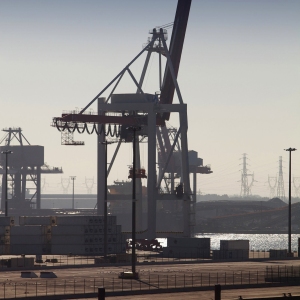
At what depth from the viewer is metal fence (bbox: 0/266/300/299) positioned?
68.3 meters

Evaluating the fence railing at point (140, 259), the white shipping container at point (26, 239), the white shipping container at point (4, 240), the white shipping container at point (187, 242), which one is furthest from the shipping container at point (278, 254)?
the white shipping container at point (4, 240)

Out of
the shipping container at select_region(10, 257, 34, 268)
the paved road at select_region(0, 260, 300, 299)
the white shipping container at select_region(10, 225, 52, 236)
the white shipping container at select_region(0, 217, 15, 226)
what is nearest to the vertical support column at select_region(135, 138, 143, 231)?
the white shipping container at select_region(10, 225, 52, 236)

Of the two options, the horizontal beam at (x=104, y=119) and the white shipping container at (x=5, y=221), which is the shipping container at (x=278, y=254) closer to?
the white shipping container at (x=5, y=221)

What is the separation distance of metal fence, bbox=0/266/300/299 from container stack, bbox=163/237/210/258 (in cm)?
3314

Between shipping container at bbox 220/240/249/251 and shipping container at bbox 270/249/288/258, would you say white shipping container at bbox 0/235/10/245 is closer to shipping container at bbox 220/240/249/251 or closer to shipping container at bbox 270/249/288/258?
shipping container at bbox 220/240/249/251

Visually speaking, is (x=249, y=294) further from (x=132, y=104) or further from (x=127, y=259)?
(x=132, y=104)

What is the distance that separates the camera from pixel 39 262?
105 m

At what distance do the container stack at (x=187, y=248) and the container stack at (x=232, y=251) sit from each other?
7.70 feet

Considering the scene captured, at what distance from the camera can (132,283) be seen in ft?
246

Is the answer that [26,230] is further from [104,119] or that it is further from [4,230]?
[104,119]

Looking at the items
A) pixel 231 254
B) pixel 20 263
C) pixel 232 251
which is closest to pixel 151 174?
pixel 232 251

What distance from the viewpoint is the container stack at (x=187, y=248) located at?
118250mm

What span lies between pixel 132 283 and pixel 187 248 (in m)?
46.0

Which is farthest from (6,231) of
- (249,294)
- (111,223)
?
(249,294)
